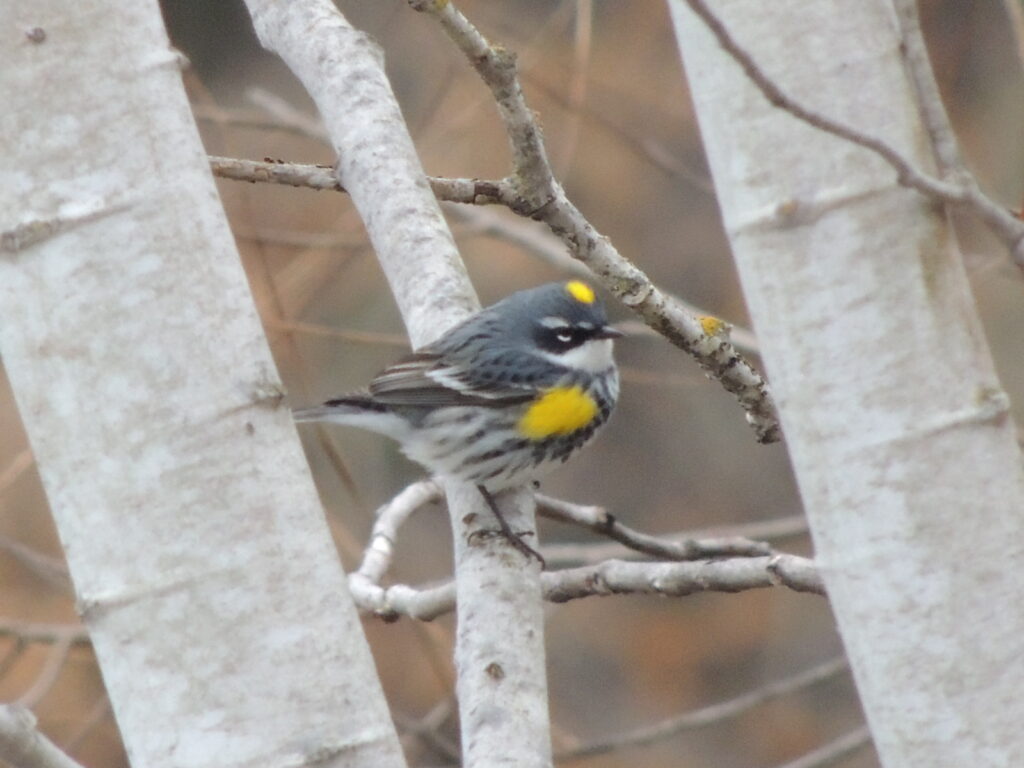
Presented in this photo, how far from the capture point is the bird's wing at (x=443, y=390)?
4125 millimetres

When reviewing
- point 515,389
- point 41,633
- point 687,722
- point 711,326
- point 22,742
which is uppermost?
point 515,389

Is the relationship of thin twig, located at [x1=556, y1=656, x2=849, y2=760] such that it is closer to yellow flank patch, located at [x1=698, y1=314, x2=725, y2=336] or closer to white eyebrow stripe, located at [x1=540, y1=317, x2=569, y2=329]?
white eyebrow stripe, located at [x1=540, y1=317, x2=569, y2=329]

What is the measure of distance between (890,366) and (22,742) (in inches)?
35.5

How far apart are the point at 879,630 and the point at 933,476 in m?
0.15

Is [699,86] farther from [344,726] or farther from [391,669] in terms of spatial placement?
[391,669]

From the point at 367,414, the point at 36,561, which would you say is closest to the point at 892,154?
the point at 367,414

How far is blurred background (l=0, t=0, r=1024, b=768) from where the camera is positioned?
7316mm

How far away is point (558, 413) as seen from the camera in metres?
4.06

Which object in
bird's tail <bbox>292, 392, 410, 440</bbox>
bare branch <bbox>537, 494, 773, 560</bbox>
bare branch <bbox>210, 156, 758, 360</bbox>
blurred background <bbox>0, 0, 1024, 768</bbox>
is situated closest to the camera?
bare branch <bbox>210, 156, 758, 360</bbox>

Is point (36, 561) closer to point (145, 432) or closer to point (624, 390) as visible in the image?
point (145, 432)

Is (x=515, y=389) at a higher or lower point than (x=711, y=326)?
higher

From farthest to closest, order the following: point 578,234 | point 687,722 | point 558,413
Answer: point 558,413 → point 687,722 → point 578,234

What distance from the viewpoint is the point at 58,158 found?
1.43 meters

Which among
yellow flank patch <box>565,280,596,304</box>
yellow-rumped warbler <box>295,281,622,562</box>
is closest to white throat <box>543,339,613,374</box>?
yellow-rumped warbler <box>295,281,622,562</box>
